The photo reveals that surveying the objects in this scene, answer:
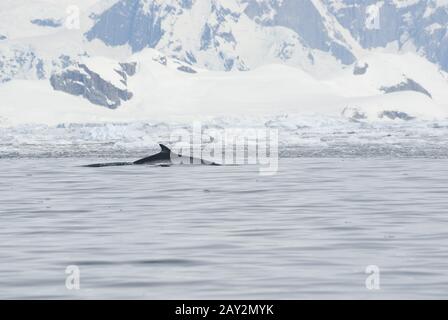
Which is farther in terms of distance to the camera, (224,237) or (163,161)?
(163,161)

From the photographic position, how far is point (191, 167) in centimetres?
3981

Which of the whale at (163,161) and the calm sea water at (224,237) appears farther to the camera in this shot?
the whale at (163,161)

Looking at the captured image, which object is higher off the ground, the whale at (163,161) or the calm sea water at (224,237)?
the whale at (163,161)

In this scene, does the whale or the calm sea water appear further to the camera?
the whale

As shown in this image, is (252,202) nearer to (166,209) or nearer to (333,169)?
(166,209)

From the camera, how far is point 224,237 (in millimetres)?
18203

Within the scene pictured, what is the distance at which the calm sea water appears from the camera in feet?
45.2

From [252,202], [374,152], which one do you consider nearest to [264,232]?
[252,202]

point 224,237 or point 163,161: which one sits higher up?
point 163,161

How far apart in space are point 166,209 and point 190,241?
18.7 ft

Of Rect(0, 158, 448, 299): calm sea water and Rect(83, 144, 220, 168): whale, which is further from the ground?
Rect(83, 144, 220, 168): whale

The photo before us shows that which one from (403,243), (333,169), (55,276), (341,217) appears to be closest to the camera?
(55,276)

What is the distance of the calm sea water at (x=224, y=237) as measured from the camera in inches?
543
